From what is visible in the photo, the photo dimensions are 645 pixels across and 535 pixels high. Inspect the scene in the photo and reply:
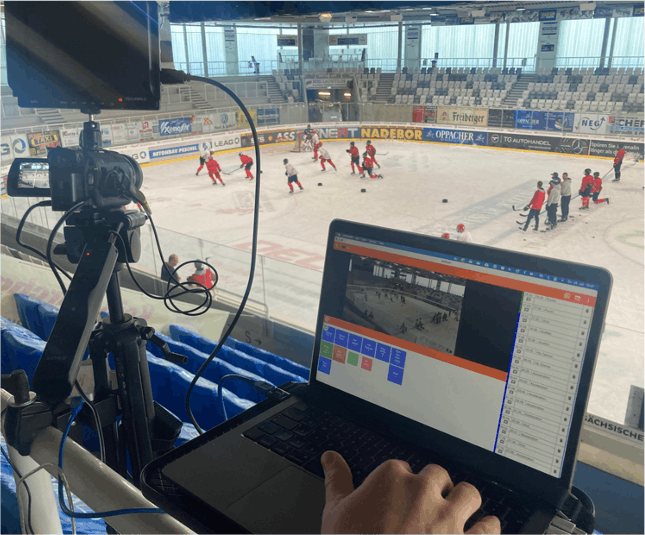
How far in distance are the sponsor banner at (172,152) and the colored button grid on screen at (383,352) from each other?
17.9 metres

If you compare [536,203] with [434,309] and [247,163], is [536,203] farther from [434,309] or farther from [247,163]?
[434,309]

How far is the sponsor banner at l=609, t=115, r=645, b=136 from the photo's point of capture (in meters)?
17.9

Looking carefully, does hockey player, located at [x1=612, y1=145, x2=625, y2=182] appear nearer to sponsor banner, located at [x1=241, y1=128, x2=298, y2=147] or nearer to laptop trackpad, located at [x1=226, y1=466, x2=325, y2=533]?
sponsor banner, located at [x1=241, y1=128, x2=298, y2=147]

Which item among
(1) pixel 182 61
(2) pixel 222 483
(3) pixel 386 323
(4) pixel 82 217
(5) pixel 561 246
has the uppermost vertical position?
(1) pixel 182 61

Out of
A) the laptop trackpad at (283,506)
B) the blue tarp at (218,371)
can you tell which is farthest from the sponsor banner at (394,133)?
the laptop trackpad at (283,506)

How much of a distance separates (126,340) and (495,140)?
67.8 feet

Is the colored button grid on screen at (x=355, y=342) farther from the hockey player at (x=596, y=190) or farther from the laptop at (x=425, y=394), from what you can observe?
the hockey player at (x=596, y=190)

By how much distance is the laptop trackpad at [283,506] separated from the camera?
748 mm

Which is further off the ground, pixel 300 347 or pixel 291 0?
pixel 291 0

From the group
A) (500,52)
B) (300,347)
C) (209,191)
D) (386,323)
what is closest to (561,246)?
(300,347)

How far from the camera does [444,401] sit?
918mm

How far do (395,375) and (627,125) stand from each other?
2034 cm

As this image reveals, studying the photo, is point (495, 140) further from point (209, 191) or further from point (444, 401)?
point (444, 401)

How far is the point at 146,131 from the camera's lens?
59.1 feet
